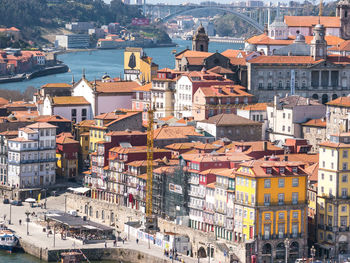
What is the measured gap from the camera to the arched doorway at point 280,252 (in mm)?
71875

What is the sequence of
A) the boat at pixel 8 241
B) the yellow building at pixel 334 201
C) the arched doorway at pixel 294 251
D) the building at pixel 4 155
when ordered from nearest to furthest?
the arched doorway at pixel 294 251, the yellow building at pixel 334 201, the boat at pixel 8 241, the building at pixel 4 155

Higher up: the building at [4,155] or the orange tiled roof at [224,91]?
the orange tiled roof at [224,91]

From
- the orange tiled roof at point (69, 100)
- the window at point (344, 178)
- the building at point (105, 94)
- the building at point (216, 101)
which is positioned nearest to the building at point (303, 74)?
the building at point (216, 101)

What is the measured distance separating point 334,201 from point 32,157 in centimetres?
2885

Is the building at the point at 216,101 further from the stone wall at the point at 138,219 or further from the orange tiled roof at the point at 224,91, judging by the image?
the stone wall at the point at 138,219

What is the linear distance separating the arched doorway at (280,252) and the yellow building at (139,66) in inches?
2041

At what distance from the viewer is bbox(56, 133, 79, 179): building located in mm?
98250

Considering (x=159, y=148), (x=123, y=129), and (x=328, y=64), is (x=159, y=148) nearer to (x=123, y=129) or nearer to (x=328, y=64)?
(x=123, y=129)

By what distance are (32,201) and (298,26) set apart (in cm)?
4821

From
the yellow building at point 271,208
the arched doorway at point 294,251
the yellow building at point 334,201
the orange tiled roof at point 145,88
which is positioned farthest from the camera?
the orange tiled roof at point 145,88

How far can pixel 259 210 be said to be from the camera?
71188 millimetres

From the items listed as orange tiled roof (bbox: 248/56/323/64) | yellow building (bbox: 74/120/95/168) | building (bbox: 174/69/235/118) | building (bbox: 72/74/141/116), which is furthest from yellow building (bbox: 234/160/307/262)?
orange tiled roof (bbox: 248/56/323/64)

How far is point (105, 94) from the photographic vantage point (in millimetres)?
111438

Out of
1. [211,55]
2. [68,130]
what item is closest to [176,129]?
[68,130]
